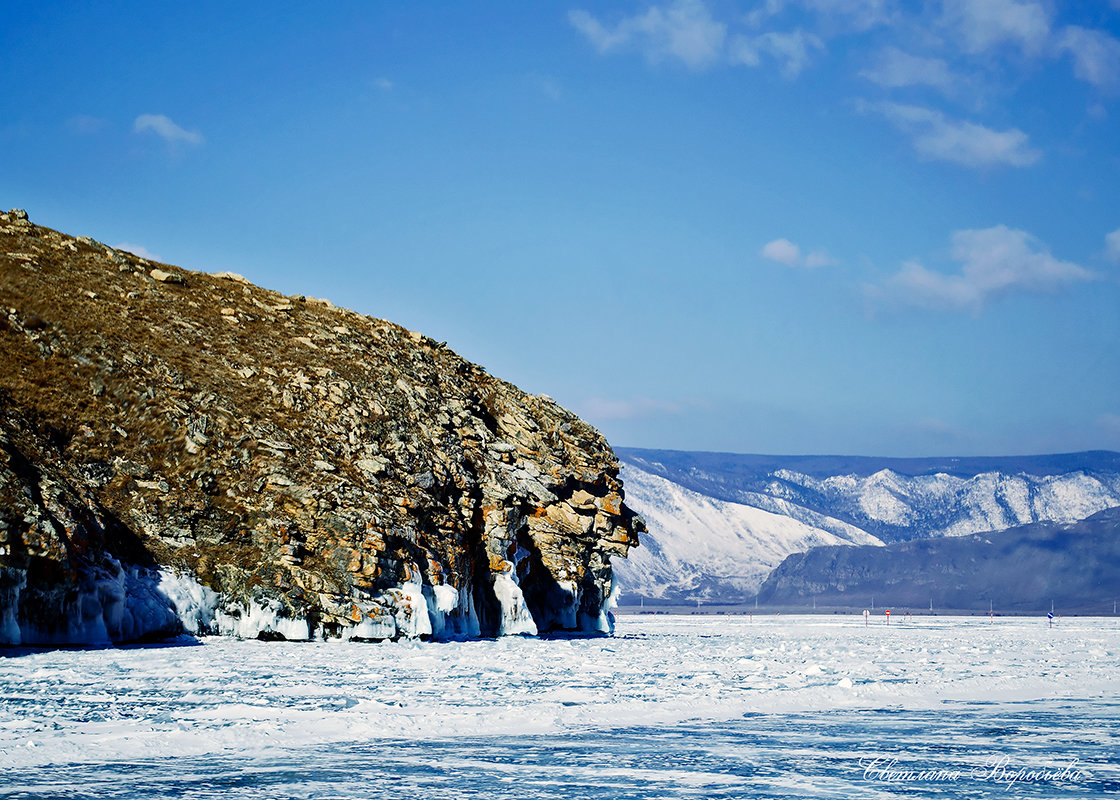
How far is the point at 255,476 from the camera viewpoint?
154ft

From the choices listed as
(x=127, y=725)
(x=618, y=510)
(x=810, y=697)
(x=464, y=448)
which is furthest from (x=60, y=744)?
(x=618, y=510)

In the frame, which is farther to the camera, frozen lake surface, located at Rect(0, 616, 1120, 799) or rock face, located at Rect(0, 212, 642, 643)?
rock face, located at Rect(0, 212, 642, 643)

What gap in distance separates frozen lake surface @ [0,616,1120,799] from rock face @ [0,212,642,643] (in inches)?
200

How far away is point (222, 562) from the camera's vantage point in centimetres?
4281

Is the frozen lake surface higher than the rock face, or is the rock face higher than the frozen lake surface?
the rock face

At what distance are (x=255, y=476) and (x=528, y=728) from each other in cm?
2877

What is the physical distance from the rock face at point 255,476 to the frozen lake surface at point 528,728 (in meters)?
5.08

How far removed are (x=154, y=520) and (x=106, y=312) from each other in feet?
52.4

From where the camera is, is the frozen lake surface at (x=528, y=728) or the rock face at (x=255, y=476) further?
the rock face at (x=255, y=476)

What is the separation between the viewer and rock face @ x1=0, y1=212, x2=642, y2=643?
39219mm

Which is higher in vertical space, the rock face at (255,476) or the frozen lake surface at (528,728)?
the rock face at (255,476)

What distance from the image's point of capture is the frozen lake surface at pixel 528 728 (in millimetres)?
15336

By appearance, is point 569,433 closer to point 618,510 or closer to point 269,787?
point 618,510

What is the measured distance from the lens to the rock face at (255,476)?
39219 millimetres
